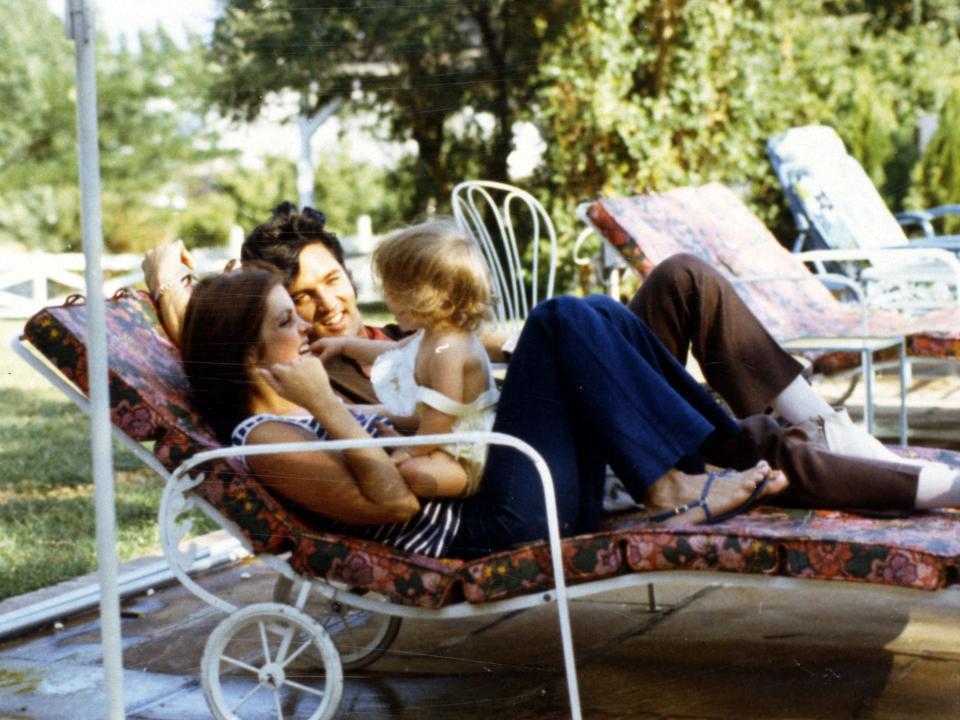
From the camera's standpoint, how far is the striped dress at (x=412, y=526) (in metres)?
2.18

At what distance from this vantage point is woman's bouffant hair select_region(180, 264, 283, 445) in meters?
2.18

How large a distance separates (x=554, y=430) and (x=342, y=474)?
0.31m

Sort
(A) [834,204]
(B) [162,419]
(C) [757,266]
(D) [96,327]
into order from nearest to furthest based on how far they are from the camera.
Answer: (D) [96,327] < (B) [162,419] < (C) [757,266] < (A) [834,204]

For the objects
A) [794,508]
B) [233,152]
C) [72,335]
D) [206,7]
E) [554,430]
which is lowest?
[794,508]

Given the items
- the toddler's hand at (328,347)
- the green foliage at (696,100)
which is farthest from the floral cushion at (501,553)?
the green foliage at (696,100)

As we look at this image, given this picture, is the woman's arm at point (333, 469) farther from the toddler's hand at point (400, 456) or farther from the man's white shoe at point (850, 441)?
the man's white shoe at point (850, 441)

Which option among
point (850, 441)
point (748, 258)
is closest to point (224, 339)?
point (850, 441)

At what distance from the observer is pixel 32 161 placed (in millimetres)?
2086

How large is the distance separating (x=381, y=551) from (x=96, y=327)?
0.54m

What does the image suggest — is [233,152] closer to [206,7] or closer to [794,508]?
[206,7]

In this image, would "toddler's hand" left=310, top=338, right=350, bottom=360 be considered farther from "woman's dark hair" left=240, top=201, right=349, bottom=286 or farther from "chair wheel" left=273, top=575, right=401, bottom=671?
"chair wheel" left=273, top=575, right=401, bottom=671

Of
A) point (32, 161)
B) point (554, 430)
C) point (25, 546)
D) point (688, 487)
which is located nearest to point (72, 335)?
point (32, 161)

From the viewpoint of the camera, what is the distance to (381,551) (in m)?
2.12

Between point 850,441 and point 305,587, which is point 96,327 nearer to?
point 305,587
